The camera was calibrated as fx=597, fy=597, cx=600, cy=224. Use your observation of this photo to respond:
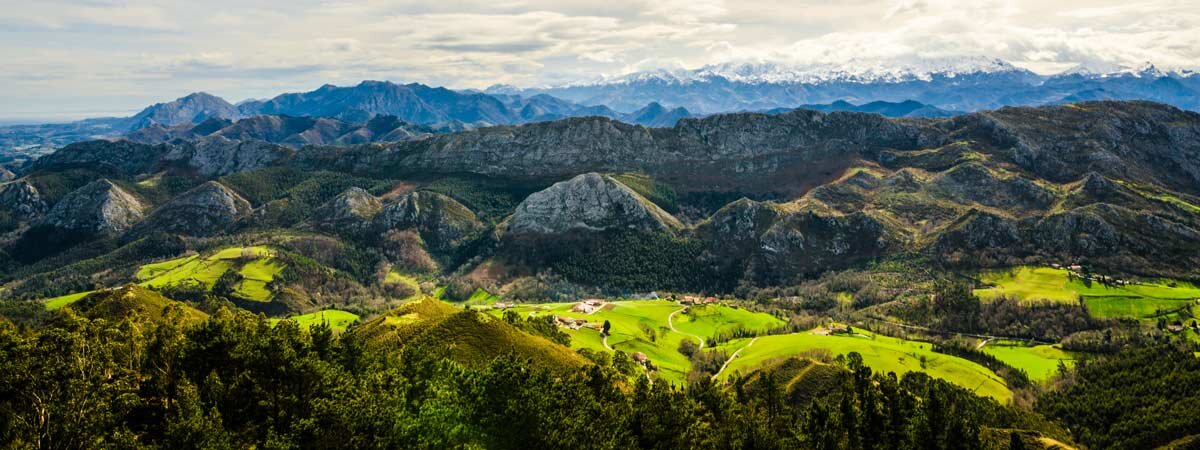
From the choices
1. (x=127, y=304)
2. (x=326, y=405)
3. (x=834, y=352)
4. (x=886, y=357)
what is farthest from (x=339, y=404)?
(x=886, y=357)

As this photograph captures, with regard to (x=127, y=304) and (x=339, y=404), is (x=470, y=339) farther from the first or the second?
(x=127, y=304)

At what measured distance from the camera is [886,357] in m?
175

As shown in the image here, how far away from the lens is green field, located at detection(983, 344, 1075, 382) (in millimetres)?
172637

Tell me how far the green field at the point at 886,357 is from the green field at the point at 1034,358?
12977mm

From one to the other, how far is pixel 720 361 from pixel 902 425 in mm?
→ 111497

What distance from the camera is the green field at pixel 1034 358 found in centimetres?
17264

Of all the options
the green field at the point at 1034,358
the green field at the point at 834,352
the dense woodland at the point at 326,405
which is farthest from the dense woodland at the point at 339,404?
the green field at the point at 1034,358

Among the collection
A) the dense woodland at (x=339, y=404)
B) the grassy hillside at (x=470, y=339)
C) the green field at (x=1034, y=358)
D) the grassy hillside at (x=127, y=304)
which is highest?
the dense woodland at (x=339, y=404)

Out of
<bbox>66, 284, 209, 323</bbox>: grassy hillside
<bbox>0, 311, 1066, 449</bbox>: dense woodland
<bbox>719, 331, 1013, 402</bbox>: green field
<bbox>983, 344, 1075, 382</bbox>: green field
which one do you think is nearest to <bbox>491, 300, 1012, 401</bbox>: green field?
<bbox>719, 331, 1013, 402</bbox>: green field

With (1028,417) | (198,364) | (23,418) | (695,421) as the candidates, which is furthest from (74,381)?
(1028,417)

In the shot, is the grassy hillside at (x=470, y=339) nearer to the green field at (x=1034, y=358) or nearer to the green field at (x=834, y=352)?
the green field at (x=834, y=352)

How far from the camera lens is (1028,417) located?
125 m

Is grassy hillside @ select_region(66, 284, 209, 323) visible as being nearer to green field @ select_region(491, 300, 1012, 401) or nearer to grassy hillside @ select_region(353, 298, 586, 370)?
grassy hillside @ select_region(353, 298, 586, 370)

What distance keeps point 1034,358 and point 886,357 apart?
51.0 metres
